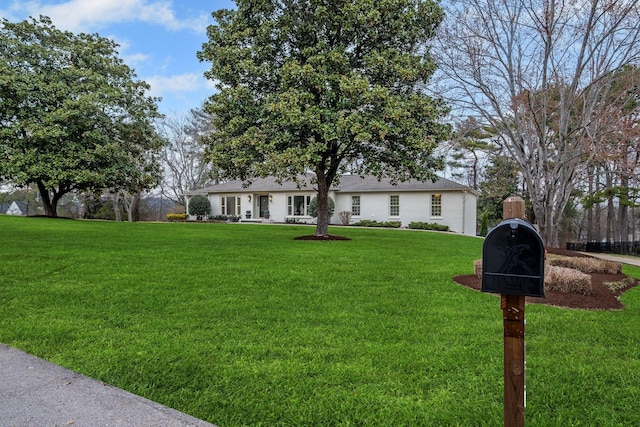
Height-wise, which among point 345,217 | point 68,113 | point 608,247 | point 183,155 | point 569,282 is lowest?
point 608,247

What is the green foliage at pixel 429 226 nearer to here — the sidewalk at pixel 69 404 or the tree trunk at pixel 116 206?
the sidewalk at pixel 69 404

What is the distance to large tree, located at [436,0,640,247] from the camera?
440 inches

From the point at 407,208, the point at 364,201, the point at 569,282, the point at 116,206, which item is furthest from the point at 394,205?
the point at 116,206

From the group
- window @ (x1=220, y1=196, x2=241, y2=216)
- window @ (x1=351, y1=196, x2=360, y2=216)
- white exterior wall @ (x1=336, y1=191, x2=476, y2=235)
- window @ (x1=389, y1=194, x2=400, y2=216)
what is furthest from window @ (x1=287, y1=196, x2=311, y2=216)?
window @ (x1=389, y1=194, x2=400, y2=216)

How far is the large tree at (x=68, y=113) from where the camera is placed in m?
19.8

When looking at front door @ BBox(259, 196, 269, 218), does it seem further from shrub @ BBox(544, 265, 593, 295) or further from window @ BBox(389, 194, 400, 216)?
shrub @ BBox(544, 265, 593, 295)

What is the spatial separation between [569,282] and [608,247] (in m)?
19.8

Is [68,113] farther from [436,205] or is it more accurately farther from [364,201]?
[436,205]

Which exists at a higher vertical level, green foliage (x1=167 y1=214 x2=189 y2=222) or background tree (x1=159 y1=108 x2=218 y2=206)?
background tree (x1=159 y1=108 x2=218 y2=206)

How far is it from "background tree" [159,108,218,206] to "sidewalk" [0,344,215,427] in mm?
34714

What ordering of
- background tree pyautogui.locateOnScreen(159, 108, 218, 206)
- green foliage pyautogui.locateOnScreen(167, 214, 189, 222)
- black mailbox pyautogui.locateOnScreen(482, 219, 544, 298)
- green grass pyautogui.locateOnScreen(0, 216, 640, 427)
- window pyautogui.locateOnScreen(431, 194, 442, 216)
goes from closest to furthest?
black mailbox pyautogui.locateOnScreen(482, 219, 544, 298) → green grass pyautogui.locateOnScreen(0, 216, 640, 427) → window pyautogui.locateOnScreen(431, 194, 442, 216) → green foliage pyautogui.locateOnScreen(167, 214, 189, 222) → background tree pyautogui.locateOnScreen(159, 108, 218, 206)

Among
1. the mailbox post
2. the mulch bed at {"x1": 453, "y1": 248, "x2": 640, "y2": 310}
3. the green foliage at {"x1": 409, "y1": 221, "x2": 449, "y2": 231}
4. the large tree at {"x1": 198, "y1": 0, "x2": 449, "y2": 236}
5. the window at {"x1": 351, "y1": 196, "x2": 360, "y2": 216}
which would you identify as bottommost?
the mulch bed at {"x1": 453, "y1": 248, "x2": 640, "y2": 310}

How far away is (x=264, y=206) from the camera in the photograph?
1189 inches

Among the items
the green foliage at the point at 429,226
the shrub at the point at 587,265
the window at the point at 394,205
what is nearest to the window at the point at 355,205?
the window at the point at 394,205
